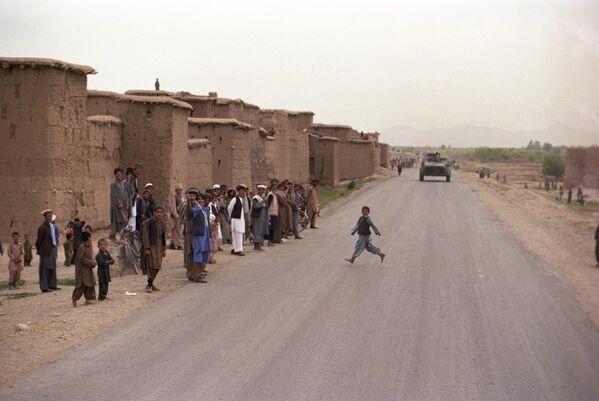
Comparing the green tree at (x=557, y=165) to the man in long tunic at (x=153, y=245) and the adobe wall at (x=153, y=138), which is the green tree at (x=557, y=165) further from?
the adobe wall at (x=153, y=138)

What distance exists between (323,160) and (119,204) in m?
28.9

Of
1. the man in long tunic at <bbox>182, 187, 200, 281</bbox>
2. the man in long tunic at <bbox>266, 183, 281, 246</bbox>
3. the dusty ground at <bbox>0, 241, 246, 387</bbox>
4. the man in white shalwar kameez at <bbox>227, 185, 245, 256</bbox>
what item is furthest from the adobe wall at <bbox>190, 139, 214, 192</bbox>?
the dusty ground at <bbox>0, 241, 246, 387</bbox>

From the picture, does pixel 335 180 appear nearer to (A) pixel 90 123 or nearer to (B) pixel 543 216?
(B) pixel 543 216

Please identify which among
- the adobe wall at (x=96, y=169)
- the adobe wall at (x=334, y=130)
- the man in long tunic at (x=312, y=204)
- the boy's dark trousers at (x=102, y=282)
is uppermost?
the adobe wall at (x=334, y=130)

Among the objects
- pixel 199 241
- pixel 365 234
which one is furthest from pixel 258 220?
pixel 199 241

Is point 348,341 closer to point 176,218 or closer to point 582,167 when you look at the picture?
point 582,167

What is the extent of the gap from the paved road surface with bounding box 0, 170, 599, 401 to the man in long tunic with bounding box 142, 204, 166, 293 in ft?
1.79

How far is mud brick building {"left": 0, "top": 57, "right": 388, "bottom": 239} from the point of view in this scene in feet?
53.6

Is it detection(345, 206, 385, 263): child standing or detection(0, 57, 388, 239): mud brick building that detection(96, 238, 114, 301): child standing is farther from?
detection(345, 206, 385, 263): child standing

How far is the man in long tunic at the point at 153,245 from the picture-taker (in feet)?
40.0

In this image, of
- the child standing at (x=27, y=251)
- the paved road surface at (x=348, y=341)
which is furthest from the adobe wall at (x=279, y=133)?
the paved road surface at (x=348, y=341)

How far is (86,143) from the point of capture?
17.9 metres

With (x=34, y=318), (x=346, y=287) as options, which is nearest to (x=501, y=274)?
(x=346, y=287)

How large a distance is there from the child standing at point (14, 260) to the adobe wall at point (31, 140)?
266 cm
